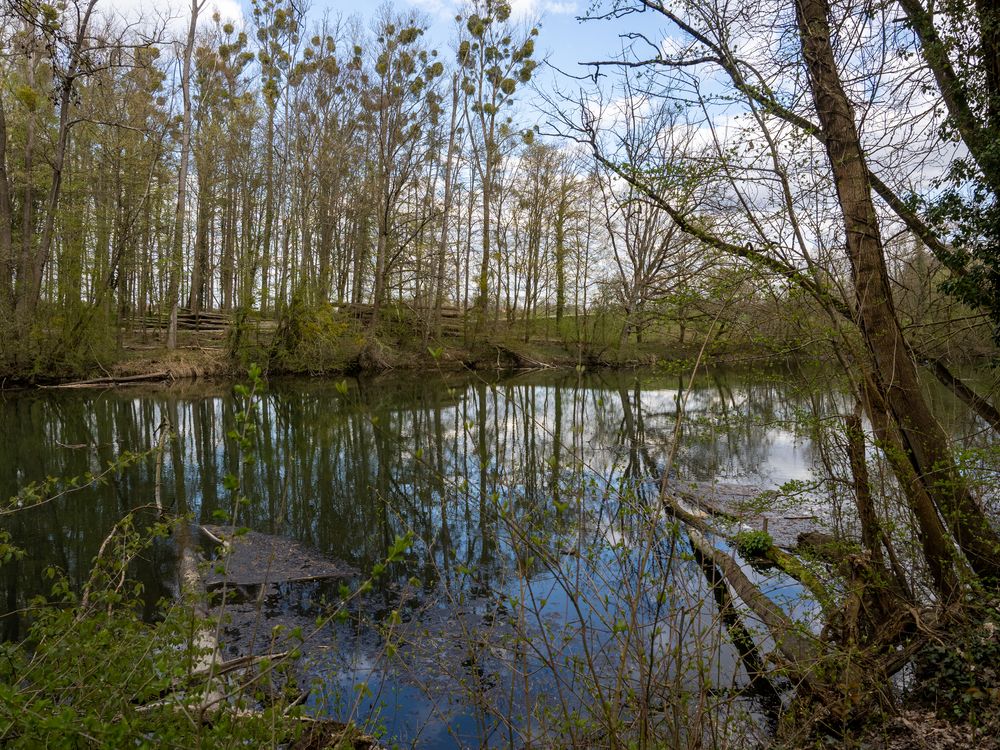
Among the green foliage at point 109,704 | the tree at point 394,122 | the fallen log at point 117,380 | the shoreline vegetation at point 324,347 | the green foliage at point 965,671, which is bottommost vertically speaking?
the green foliage at point 965,671

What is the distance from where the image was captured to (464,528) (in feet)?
27.6

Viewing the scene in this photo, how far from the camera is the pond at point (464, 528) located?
330cm

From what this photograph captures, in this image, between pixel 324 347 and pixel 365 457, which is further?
pixel 324 347

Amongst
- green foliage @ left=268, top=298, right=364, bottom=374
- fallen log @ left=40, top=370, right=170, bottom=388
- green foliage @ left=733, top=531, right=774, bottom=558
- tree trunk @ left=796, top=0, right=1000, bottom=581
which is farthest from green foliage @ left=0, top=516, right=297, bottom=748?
green foliage @ left=268, top=298, right=364, bottom=374

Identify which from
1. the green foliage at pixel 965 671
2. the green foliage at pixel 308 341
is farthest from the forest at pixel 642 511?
the green foliage at pixel 308 341

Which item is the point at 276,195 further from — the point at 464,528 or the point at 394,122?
the point at 464,528

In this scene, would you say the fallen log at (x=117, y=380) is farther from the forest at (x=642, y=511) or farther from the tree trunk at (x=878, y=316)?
the tree trunk at (x=878, y=316)

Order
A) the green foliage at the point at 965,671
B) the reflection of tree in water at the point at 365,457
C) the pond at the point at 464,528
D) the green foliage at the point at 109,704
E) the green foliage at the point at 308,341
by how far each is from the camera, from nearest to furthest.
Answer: the green foliage at the point at 109,704 → the pond at the point at 464,528 → the green foliage at the point at 965,671 → the reflection of tree in water at the point at 365,457 → the green foliage at the point at 308,341

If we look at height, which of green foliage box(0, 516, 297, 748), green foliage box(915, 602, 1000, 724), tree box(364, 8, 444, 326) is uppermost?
tree box(364, 8, 444, 326)

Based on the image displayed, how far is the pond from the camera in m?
3.30

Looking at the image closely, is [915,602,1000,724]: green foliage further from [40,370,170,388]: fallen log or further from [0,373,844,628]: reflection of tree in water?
[40,370,170,388]: fallen log

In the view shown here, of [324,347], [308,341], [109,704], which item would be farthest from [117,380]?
[109,704]

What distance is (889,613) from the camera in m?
4.99

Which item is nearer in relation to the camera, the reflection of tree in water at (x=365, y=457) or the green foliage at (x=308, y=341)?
the reflection of tree in water at (x=365, y=457)
